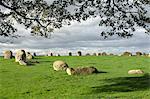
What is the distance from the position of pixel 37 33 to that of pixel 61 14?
273 cm

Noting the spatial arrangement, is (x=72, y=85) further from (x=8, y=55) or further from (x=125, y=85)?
(x=8, y=55)

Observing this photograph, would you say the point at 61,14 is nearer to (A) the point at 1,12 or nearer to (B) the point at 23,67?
(A) the point at 1,12

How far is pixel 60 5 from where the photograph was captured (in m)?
32.7

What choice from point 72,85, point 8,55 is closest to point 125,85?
point 72,85

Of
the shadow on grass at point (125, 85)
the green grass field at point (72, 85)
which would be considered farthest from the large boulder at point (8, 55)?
the shadow on grass at point (125, 85)

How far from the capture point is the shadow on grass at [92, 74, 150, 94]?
3812 cm

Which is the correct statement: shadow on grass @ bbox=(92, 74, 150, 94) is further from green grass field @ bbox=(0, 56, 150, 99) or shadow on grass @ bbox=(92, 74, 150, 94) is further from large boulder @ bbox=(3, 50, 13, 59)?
large boulder @ bbox=(3, 50, 13, 59)

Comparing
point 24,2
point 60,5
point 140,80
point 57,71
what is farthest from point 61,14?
point 57,71

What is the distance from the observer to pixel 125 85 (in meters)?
40.8

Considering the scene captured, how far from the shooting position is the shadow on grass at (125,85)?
38125mm

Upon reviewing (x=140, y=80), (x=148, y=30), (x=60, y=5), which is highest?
(x=60, y=5)

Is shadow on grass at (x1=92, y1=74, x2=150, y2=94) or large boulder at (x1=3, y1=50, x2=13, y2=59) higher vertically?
large boulder at (x1=3, y1=50, x2=13, y2=59)

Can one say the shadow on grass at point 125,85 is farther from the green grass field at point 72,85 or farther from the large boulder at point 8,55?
the large boulder at point 8,55

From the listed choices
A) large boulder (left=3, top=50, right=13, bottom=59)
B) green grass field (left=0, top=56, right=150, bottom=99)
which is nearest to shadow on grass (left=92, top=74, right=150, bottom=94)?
green grass field (left=0, top=56, right=150, bottom=99)
